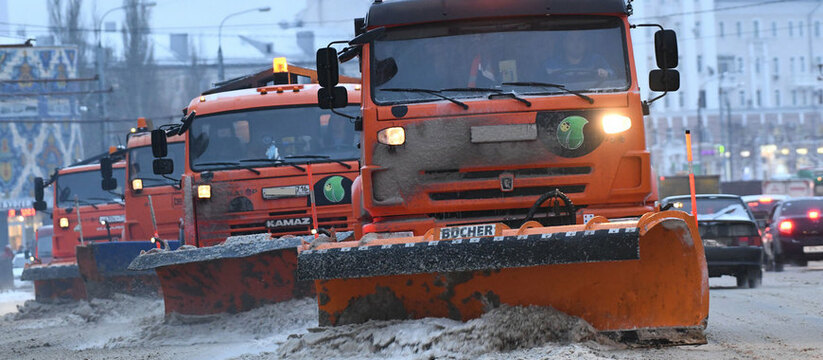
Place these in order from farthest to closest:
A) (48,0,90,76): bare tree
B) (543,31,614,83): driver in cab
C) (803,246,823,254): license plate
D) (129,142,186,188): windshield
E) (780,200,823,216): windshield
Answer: (48,0,90,76): bare tree < (780,200,823,216): windshield < (803,246,823,254): license plate < (129,142,186,188): windshield < (543,31,614,83): driver in cab

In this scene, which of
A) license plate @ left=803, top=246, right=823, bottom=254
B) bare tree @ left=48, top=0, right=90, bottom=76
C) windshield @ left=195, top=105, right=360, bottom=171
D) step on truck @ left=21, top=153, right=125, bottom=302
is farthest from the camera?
bare tree @ left=48, top=0, right=90, bottom=76

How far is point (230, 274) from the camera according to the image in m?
12.8

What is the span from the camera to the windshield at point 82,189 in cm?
2258

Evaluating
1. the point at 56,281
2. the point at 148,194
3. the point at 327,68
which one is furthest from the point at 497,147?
the point at 56,281

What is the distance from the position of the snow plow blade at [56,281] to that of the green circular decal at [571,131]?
12460 mm

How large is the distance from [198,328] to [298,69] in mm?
4650

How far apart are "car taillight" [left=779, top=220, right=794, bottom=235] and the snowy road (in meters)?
4.25

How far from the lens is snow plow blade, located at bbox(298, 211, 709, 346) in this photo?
26.3 feet

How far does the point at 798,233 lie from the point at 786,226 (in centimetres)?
26

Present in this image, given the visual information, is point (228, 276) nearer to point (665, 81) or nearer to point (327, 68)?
point (327, 68)

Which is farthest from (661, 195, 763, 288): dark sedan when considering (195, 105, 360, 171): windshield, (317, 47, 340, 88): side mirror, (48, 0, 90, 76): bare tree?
(48, 0, 90, 76): bare tree

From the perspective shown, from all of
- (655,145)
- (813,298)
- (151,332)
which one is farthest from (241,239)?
(655,145)

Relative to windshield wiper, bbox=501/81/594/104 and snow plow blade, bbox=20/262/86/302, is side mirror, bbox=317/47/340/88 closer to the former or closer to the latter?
windshield wiper, bbox=501/81/594/104

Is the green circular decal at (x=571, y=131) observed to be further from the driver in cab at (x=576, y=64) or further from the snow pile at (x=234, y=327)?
the snow pile at (x=234, y=327)
